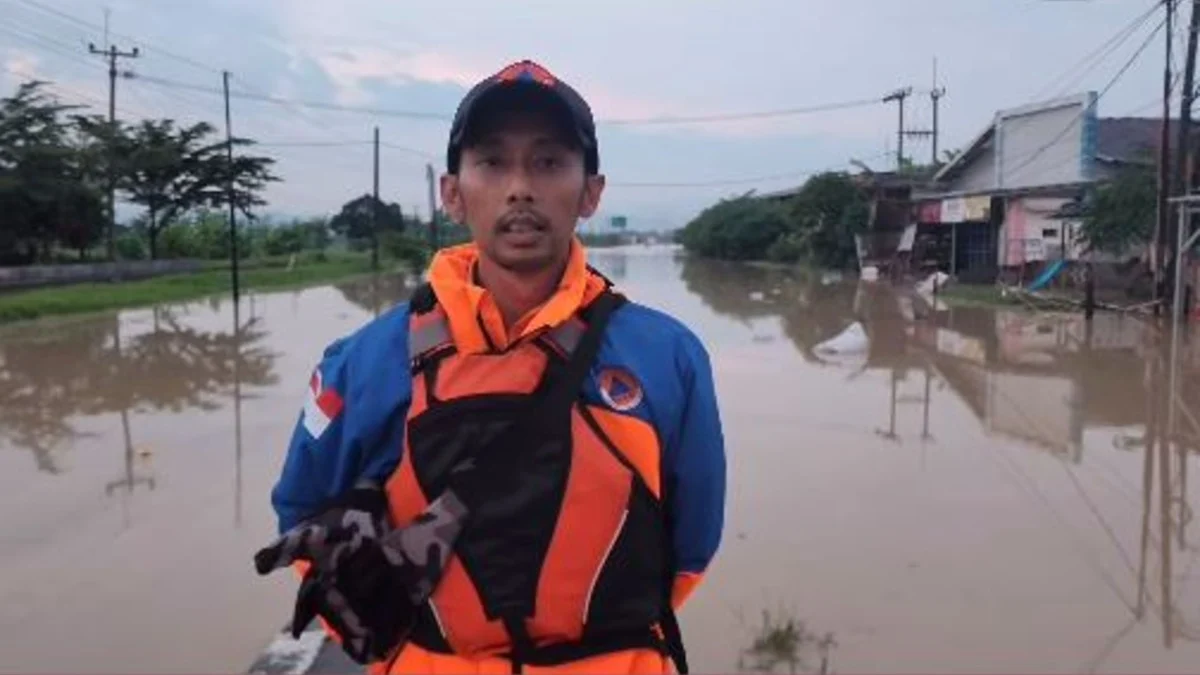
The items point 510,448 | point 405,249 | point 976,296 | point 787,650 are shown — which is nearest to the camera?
point 510,448

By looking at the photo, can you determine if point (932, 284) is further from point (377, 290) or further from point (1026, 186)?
point (377, 290)

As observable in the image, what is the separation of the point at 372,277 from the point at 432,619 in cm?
4543

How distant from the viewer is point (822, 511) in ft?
24.4

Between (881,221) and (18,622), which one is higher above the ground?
(881,221)

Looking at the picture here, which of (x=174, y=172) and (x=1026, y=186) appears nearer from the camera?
(x=1026, y=186)

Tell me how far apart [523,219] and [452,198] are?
0.20 metres

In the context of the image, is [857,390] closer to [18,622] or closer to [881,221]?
[18,622]

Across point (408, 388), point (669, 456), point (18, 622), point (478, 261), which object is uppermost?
point (478, 261)

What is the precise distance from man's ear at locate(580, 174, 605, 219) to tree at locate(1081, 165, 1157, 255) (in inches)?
910

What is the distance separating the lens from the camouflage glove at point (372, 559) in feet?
5.05

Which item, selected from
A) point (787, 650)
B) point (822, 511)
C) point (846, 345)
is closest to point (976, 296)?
point (846, 345)

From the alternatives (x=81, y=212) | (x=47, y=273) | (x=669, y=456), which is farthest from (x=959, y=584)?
(x=81, y=212)

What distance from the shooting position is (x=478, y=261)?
179 cm

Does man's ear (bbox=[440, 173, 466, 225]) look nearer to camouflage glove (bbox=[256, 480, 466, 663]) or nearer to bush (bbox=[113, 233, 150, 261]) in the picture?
camouflage glove (bbox=[256, 480, 466, 663])
